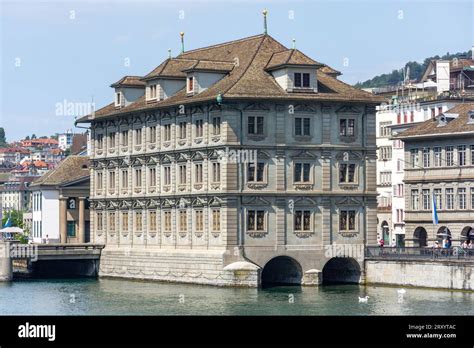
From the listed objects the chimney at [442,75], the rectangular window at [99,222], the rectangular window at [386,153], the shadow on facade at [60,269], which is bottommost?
the shadow on facade at [60,269]

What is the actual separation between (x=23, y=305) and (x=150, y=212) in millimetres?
24723

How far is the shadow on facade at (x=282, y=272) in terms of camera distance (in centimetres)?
10306

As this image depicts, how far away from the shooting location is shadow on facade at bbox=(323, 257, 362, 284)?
104 meters

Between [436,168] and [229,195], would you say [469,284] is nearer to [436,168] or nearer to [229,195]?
[229,195]

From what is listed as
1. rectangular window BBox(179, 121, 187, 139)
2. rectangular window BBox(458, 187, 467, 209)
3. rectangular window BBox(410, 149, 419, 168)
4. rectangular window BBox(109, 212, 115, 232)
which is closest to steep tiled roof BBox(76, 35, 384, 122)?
rectangular window BBox(179, 121, 187, 139)

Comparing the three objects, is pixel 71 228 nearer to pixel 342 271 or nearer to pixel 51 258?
pixel 51 258

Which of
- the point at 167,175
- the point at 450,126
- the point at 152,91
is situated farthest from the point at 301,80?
the point at 450,126

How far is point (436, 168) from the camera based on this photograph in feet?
394

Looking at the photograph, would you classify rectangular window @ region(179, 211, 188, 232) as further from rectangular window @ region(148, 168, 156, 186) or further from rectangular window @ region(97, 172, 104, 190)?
rectangular window @ region(97, 172, 104, 190)

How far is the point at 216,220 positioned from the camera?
4026 inches

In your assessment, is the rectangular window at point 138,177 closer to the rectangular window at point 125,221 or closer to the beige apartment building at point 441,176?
the rectangular window at point 125,221

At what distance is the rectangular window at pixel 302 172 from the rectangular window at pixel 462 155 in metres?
17.9

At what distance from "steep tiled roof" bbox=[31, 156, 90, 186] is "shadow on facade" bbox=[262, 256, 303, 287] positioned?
34159 millimetres

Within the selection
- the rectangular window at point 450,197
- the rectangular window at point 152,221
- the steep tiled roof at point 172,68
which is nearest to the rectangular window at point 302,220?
the rectangular window at point 152,221
